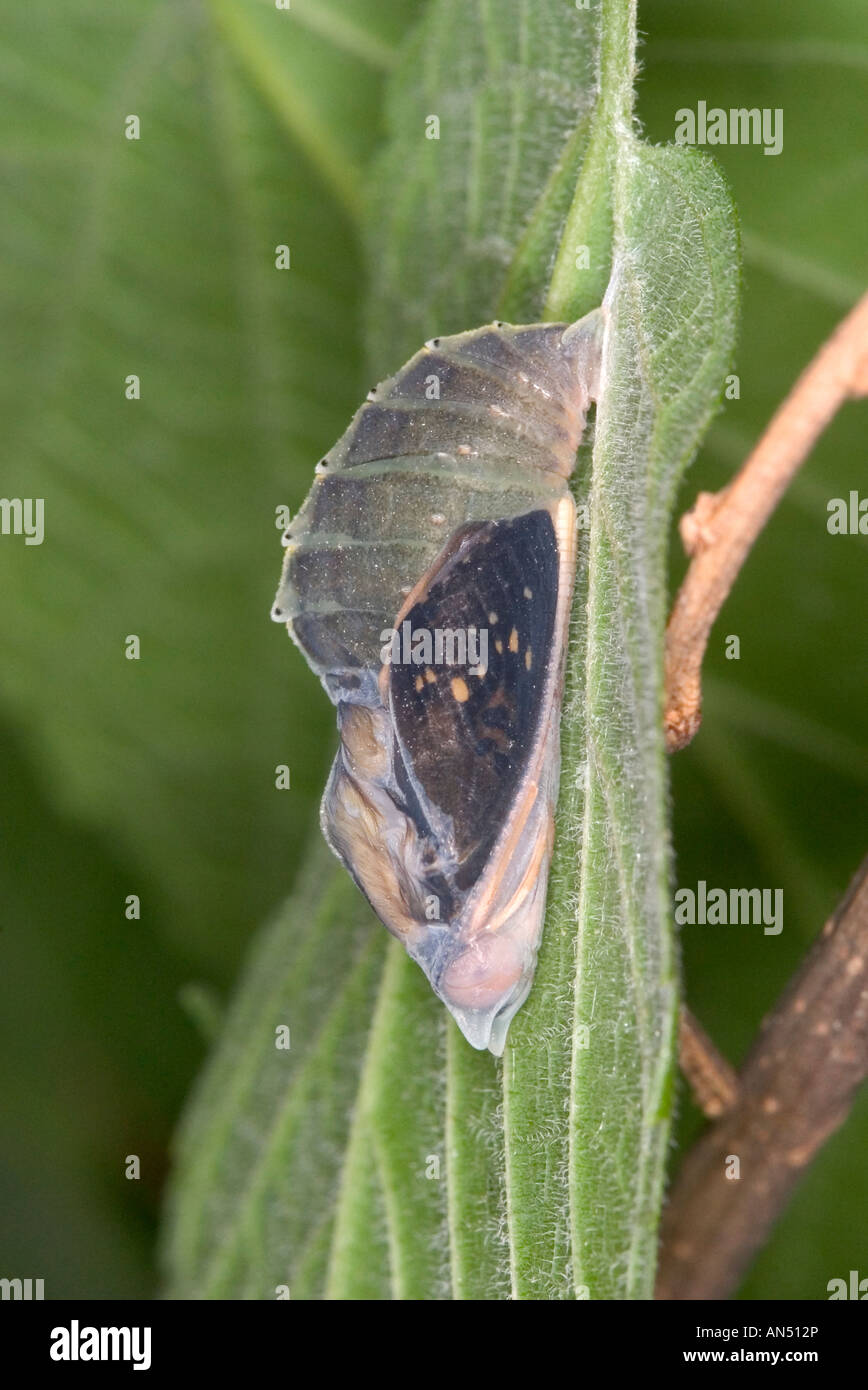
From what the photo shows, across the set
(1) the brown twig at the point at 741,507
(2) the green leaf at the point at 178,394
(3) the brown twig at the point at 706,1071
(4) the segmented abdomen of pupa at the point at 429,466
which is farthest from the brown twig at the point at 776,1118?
(2) the green leaf at the point at 178,394

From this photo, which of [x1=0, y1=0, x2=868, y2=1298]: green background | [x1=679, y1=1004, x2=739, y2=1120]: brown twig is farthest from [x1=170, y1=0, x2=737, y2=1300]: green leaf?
[x1=0, y1=0, x2=868, y2=1298]: green background

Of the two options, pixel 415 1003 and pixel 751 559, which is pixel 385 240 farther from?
pixel 415 1003

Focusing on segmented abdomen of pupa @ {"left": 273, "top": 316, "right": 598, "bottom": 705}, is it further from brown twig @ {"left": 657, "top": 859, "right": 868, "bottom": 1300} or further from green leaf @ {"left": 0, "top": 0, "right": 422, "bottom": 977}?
green leaf @ {"left": 0, "top": 0, "right": 422, "bottom": 977}

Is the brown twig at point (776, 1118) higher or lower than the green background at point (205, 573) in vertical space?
lower

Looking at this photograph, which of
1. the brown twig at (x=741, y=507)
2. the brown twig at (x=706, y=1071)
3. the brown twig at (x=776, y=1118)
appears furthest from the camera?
the brown twig at (x=706, y=1071)

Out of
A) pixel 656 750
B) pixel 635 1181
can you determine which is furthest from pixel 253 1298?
pixel 656 750

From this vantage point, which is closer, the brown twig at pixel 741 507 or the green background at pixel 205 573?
the brown twig at pixel 741 507

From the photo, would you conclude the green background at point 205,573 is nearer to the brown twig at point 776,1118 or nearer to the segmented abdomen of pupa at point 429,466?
the brown twig at point 776,1118
